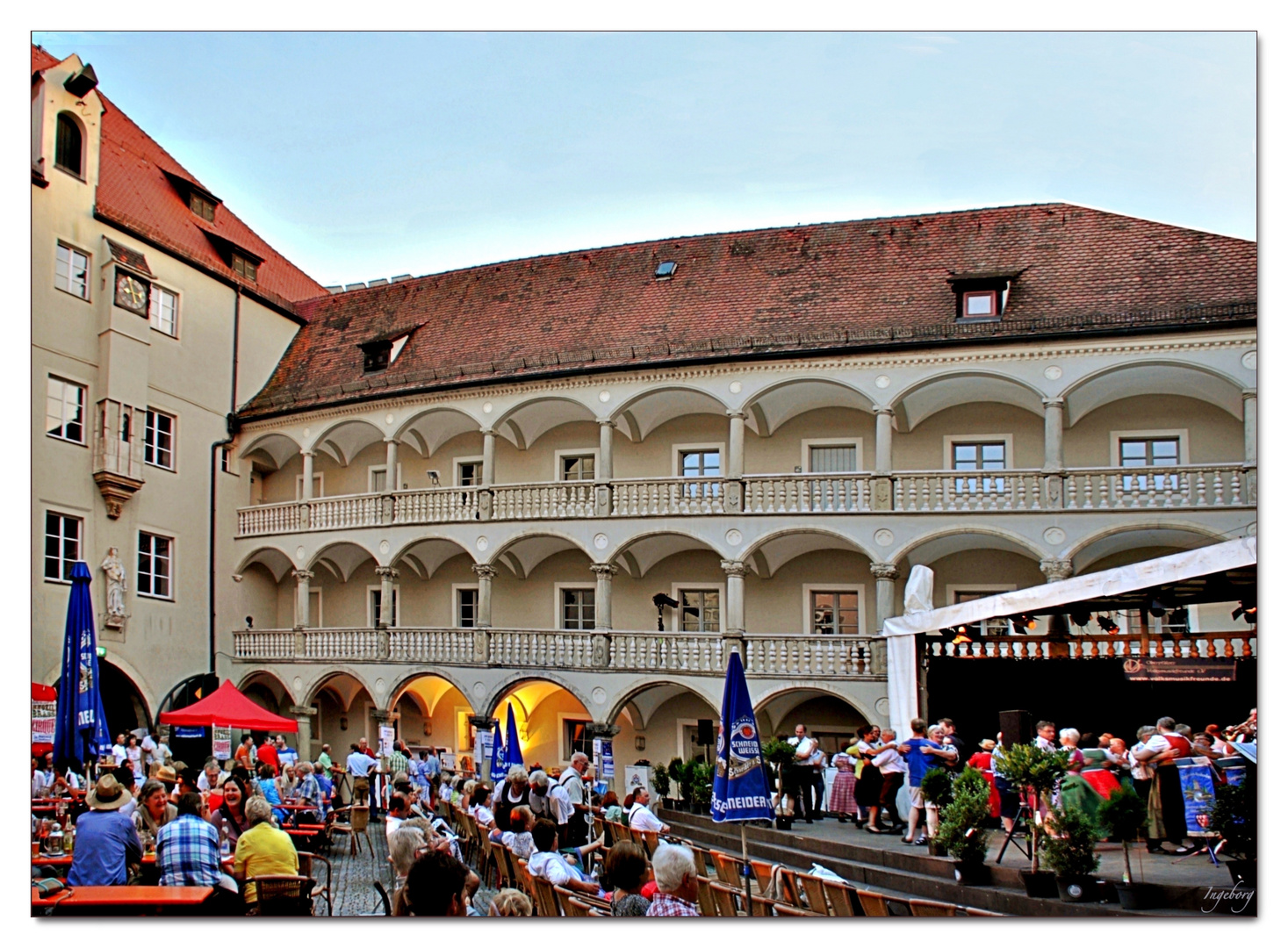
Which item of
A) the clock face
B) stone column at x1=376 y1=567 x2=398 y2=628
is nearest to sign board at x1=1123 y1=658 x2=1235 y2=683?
stone column at x1=376 y1=567 x2=398 y2=628

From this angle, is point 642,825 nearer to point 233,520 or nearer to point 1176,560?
point 1176,560

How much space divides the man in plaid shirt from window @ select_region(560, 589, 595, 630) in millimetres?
12514

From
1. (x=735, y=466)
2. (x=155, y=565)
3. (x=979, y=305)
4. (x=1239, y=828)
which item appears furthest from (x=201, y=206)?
(x=1239, y=828)

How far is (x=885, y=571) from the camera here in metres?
17.7

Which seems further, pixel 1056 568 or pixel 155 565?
pixel 155 565

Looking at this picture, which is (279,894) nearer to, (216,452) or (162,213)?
(216,452)

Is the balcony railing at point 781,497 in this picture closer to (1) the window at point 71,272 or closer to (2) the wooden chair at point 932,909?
(1) the window at point 71,272

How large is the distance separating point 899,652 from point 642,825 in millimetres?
3660

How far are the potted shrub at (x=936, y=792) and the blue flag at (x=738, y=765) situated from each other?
65.4 inches

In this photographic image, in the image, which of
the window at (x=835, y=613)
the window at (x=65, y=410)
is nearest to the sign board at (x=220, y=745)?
the window at (x=65, y=410)

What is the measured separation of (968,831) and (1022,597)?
3277mm

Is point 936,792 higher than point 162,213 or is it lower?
lower
